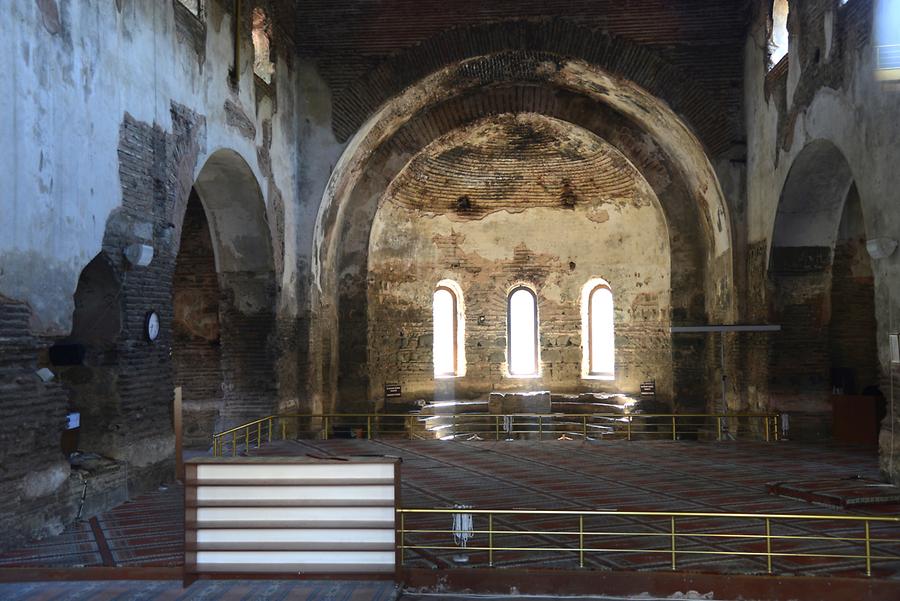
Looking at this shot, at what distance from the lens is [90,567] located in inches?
249

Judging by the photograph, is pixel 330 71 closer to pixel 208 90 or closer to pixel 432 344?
pixel 208 90

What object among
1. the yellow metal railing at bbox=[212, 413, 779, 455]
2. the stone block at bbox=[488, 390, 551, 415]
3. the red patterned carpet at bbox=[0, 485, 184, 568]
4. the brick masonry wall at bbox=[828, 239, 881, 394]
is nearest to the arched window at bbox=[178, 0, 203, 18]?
the yellow metal railing at bbox=[212, 413, 779, 455]

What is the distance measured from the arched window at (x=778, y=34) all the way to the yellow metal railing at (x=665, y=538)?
7.61 m

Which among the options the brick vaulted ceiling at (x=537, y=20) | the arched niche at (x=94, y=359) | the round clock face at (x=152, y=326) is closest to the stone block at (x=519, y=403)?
the brick vaulted ceiling at (x=537, y=20)

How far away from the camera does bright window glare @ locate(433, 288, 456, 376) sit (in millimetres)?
21250

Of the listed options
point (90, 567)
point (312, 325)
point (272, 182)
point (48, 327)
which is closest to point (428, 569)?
point (90, 567)

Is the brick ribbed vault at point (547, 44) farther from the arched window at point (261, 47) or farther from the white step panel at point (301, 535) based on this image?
the white step panel at point (301, 535)

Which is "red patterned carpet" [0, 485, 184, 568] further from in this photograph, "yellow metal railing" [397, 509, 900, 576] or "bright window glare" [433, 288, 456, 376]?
"bright window glare" [433, 288, 456, 376]

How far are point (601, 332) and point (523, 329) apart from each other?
1.84m

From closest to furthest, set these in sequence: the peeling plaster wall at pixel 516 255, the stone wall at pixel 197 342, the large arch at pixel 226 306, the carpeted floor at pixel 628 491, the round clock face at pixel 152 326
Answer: the carpeted floor at pixel 628 491, the round clock face at pixel 152 326, the large arch at pixel 226 306, the stone wall at pixel 197 342, the peeling plaster wall at pixel 516 255

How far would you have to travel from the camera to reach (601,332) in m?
21.1

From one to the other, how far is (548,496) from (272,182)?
6.71m

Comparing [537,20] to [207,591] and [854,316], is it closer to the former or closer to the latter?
[854,316]

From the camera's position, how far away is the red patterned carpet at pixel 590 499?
257 inches
